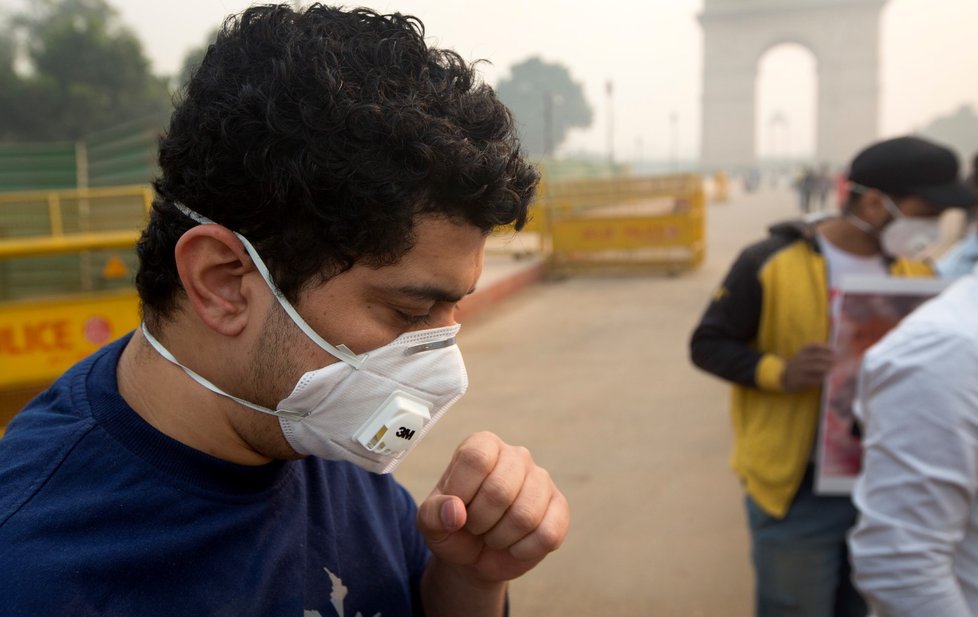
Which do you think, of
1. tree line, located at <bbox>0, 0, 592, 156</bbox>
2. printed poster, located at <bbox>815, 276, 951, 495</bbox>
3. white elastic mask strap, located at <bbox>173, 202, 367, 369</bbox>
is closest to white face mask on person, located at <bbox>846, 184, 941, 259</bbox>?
printed poster, located at <bbox>815, 276, 951, 495</bbox>

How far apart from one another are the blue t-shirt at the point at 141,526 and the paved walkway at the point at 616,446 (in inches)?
104

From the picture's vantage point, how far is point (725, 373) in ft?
9.39

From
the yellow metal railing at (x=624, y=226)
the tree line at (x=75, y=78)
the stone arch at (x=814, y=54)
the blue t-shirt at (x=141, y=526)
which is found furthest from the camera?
the stone arch at (x=814, y=54)

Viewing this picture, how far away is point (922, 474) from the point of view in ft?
5.57

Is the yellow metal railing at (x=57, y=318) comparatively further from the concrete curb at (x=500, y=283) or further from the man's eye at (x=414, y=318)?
the concrete curb at (x=500, y=283)

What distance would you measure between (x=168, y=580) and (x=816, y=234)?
95.9 inches

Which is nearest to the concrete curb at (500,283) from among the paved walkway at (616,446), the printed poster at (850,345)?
the paved walkway at (616,446)

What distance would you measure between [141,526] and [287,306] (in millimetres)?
356

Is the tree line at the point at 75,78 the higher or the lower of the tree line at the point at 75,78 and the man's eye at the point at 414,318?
the higher

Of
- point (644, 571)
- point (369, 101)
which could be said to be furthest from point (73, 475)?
point (644, 571)

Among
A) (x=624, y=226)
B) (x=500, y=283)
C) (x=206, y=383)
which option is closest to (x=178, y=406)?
(x=206, y=383)

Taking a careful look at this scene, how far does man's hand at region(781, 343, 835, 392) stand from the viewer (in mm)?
2672

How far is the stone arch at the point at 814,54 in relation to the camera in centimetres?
5362

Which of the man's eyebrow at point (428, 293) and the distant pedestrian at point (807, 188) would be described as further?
the distant pedestrian at point (807, 188)
